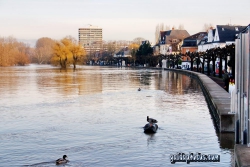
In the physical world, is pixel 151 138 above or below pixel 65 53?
below

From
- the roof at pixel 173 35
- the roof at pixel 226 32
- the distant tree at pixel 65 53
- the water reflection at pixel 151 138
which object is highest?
the roof at pixel 173 35

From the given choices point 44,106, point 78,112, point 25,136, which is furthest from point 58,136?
point 44,106

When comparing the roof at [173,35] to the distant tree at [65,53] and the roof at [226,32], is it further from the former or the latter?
the roof at [226,32]

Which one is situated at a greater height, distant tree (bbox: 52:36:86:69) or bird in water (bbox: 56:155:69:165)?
distant tree (bbox: 52:36:86:69)

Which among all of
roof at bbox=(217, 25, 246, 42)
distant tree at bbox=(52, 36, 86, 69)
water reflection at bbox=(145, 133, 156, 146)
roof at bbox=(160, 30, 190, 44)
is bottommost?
water reflection at bbox=(145, 133, 156, 146)

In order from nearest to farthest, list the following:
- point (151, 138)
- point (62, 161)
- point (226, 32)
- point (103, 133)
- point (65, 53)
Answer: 1. point (62, 161)
2. point (151, 138)
3. point (103, 133)
4. point (226, 32)
5. point (65, 53)

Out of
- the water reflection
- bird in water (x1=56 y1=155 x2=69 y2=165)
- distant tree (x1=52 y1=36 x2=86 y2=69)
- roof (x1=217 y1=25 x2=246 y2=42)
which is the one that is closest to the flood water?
the water reflection

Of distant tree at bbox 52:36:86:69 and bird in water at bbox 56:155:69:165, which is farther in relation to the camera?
distant tree at bbox 52:36:86:69

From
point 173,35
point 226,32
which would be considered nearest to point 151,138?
point 226,32

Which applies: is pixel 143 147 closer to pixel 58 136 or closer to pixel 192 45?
pixel 58 136

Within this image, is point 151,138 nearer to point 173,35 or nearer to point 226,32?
point 226,32

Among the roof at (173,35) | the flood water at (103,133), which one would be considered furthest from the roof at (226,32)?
the roof at (173,35)

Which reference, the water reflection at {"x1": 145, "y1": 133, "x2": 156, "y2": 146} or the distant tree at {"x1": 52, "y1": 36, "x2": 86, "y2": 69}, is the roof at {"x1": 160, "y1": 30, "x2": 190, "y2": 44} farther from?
the water reflection at {"x1": 145, "y1": 133, "x2": 156, "y2": 146}

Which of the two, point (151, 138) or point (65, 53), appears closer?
point (151, 138)
